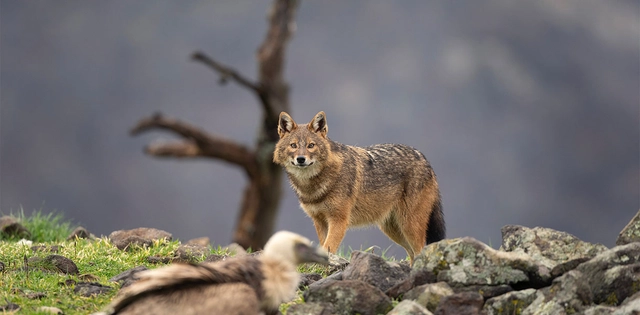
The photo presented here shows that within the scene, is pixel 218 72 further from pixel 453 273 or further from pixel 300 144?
pixel 453 273

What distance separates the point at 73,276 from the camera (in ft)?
29.0

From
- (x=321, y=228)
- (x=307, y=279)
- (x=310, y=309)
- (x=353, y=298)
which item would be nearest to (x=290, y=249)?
(x=310, y=309)

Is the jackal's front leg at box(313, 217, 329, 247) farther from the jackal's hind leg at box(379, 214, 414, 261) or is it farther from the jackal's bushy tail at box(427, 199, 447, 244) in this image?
the jackal's bushy tail at box(427, 199, 447, 244)

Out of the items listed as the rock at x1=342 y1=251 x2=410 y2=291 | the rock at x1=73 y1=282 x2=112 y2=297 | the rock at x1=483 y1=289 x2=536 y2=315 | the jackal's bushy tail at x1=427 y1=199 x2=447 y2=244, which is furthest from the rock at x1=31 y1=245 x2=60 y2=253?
the rock at x1=483 y1=289 x2=536 y2=315

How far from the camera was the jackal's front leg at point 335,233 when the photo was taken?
11.1m

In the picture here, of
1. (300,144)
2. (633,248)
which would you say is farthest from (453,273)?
(300,144)

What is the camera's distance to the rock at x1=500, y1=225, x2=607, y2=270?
8.03 metres

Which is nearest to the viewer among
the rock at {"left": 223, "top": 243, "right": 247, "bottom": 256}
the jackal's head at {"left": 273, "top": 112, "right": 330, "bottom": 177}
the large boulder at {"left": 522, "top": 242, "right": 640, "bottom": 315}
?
the large boulder at {"left": 522, "top": 242, "right": 640, "bottom": 315}

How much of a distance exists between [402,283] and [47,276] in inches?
158

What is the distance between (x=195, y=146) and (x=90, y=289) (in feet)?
23.4

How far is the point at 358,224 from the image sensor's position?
11.8 m

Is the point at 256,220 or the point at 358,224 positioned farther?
the point at 256,220

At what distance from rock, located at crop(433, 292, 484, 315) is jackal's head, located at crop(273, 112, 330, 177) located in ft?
15.3

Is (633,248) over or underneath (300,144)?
underneath
